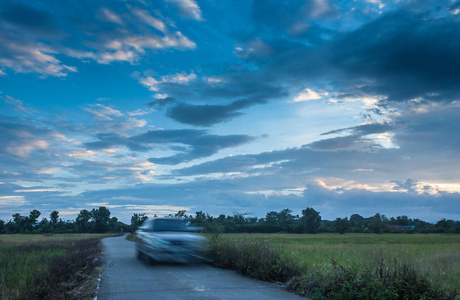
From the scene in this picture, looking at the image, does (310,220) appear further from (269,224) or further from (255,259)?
(255,259)

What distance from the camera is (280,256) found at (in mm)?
9273

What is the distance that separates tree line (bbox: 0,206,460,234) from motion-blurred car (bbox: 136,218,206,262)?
161 feet

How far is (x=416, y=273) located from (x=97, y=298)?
20.7 feet

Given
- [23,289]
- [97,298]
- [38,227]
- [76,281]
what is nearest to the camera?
[97,298]

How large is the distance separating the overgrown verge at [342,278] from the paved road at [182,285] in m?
0.41

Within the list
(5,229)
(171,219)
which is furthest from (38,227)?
(171,219)

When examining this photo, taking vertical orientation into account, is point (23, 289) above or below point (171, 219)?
below

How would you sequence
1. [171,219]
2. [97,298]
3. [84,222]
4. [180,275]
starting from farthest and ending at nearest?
[84,222], [171,219], [180,275], [97,298]

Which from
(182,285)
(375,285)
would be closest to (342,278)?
(375,285)

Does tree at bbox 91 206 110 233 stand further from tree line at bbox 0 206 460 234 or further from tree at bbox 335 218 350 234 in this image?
tree at bbox 335 218 350 234

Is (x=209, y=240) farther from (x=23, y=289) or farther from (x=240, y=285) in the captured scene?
(x=23, y=289)

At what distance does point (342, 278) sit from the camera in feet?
22.3

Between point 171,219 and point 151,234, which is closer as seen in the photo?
point 151,234

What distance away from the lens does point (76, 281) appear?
9.04 m
